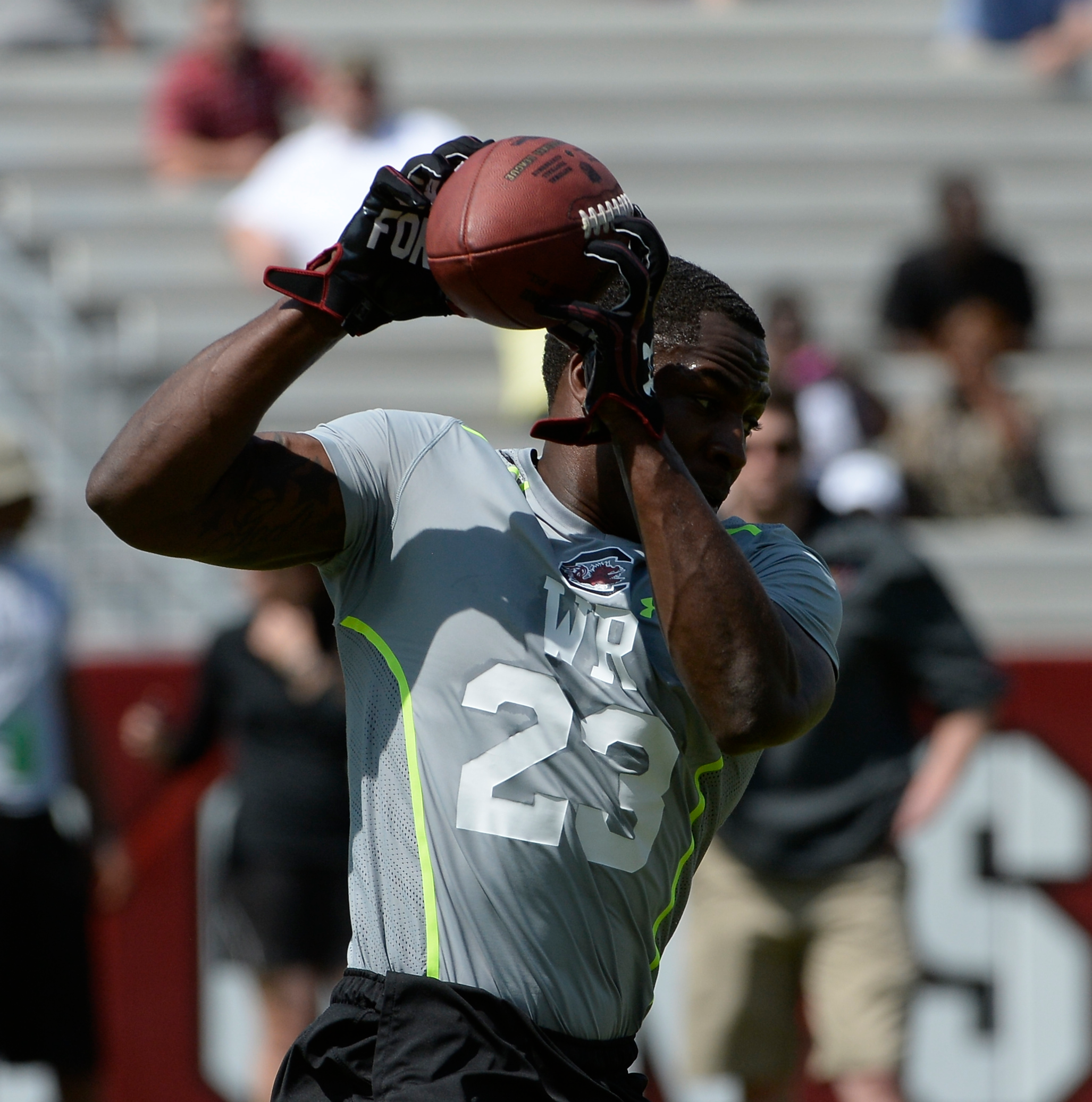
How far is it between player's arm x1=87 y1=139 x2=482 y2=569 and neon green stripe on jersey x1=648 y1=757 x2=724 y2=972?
2.03ft

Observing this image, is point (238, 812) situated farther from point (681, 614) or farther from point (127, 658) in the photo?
point (681, 614)

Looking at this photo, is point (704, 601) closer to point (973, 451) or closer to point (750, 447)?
Result: point (750, 447)

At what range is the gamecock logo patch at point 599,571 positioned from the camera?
95.1 inches

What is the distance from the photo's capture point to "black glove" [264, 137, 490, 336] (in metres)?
2.25

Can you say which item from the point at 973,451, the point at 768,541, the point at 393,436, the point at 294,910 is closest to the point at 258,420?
the point at 393,436

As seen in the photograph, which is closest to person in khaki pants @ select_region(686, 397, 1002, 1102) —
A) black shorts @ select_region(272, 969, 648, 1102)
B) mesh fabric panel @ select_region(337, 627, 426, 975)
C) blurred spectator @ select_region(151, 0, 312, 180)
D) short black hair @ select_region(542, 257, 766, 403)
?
short black hair @ select_region(542, 257, 766, 403)

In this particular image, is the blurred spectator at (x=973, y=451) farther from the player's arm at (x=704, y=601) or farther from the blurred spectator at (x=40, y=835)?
the player's arm at (x=704, y=601)

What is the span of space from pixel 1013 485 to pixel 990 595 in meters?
0.57

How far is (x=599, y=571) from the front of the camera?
2.43m

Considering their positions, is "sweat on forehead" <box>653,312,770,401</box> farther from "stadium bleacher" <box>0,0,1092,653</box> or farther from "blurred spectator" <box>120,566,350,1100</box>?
"stadium bleacher" <box>0,0,1092,653</box>

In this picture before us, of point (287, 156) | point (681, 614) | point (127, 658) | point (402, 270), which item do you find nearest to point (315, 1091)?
point (681, 614)

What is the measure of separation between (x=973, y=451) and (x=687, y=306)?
18.4ft

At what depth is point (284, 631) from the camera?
5.82m

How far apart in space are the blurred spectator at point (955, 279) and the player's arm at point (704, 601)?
261 inches
